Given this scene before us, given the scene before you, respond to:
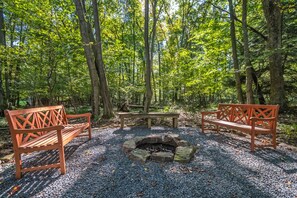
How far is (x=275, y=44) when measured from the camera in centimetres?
527

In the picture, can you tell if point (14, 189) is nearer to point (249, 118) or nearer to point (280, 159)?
point (280, 159)

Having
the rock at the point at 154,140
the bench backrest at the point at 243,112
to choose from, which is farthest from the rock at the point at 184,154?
the bench backrest at the point at 243,112

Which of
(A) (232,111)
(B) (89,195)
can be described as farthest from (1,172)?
(A) (232,111)

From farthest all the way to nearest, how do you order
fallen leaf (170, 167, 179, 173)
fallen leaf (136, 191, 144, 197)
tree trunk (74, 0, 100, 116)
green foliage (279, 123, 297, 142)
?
tree trunk (74, 0, 100, 116) < green foliage (279, 123, 297, 142) < fallen leaf (170, 167, 179, 173) < fallen leaf (136, 191, 144, 197)

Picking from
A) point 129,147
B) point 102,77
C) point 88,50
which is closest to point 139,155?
point 129,147

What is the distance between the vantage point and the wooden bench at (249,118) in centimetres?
297

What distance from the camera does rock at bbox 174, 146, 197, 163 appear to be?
246cm

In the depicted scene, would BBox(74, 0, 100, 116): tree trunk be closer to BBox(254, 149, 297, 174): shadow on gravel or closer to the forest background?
the forest background

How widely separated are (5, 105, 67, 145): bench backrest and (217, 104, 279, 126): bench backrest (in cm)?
437

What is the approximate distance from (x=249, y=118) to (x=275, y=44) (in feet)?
11.7

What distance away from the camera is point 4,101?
27.5ft

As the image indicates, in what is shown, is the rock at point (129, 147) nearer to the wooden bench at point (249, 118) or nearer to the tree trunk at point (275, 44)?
the wooden bench at point (249, 118)

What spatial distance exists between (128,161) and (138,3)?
43.1 ft

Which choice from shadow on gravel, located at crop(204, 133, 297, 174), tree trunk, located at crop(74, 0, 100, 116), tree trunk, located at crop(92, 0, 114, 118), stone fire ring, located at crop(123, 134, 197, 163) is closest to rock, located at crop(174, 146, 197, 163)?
stone fire ring, located at crop(123, 134, 197, 163)
